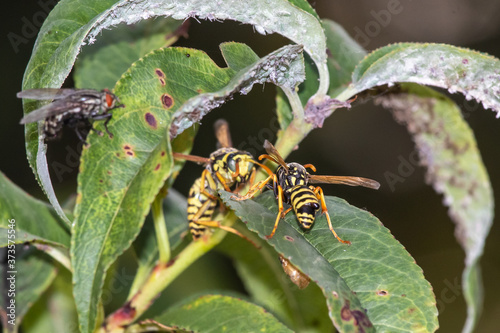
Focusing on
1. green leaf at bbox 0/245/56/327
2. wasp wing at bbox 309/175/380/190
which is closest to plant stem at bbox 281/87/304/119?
wasp wing at bbox 309/175/380/190

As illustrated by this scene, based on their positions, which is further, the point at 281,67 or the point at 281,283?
the point at 281,283

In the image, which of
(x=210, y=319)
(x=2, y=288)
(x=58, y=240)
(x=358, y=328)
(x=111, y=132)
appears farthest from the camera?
(x=2, y=288)

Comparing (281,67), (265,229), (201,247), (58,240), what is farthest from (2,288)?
(281,67)

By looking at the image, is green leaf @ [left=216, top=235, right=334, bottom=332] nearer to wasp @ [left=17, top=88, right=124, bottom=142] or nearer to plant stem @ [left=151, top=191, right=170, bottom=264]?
plant stem @ [left=151, top=191, right=170, bottom=264]

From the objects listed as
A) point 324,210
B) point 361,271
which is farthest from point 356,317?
point 324,210

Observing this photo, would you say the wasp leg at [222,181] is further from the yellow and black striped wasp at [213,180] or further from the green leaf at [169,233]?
the green leaf at [169,233]

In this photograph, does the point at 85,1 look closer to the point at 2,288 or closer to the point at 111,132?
the point at 111,132

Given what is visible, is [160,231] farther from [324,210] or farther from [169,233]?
[324,210]
